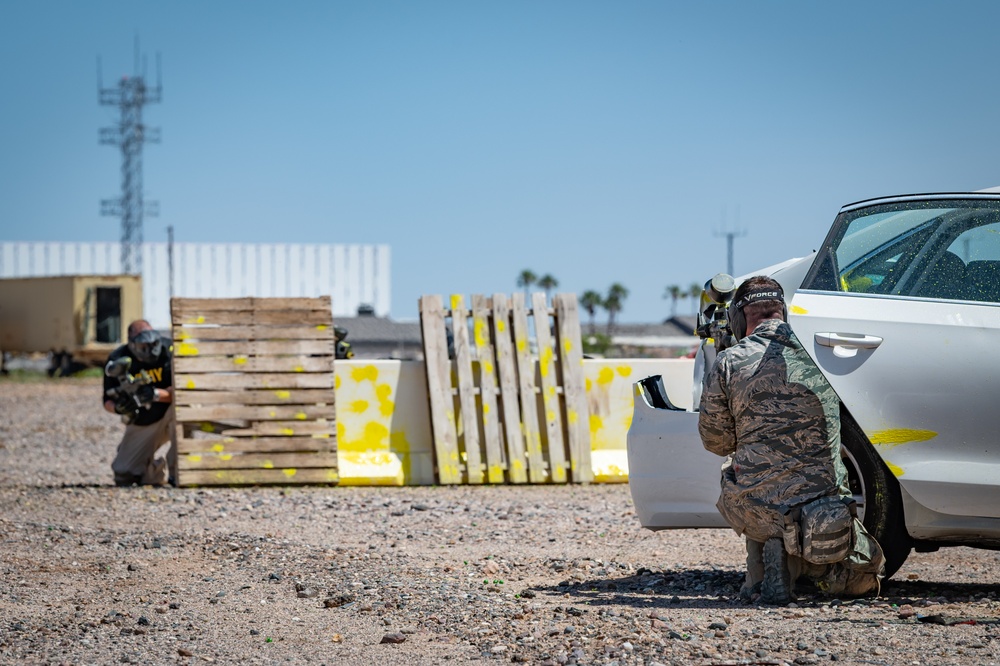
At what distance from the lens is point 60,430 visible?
63.0ft

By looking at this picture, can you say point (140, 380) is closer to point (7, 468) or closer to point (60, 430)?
point (7, 468)

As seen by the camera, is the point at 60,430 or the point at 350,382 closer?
the point at 350,382

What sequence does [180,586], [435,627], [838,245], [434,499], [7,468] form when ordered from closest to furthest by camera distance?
[435,627], [838,245], [180,586], [434,499], [7,468]

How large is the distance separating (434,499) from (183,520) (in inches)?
88.6

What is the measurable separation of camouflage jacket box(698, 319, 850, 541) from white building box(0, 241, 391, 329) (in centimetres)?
5397

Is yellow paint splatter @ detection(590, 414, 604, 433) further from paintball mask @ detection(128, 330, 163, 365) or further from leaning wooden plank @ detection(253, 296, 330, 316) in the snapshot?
paintball mask @ detection(128, 330, 163, 365)

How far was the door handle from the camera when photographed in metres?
5.46

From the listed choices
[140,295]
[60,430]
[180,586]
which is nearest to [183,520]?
[180,586]

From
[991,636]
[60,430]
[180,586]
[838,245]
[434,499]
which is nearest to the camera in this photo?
[991,636]

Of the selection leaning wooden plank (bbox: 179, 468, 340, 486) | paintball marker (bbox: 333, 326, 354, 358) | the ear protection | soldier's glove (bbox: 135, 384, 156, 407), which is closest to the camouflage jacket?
the ear protection

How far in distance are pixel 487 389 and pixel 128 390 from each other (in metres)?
3.39

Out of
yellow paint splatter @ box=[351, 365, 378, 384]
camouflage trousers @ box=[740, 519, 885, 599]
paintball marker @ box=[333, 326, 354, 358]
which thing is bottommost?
camouflage trousers @ box=[740, 519, 885, 599]

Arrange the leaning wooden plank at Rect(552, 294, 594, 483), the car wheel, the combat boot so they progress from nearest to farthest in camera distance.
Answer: the combat boot < the car wheel < the leaning wooden plank at Rect(552, 294, 594, 483)

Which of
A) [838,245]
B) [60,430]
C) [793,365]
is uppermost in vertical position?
[838,245]
